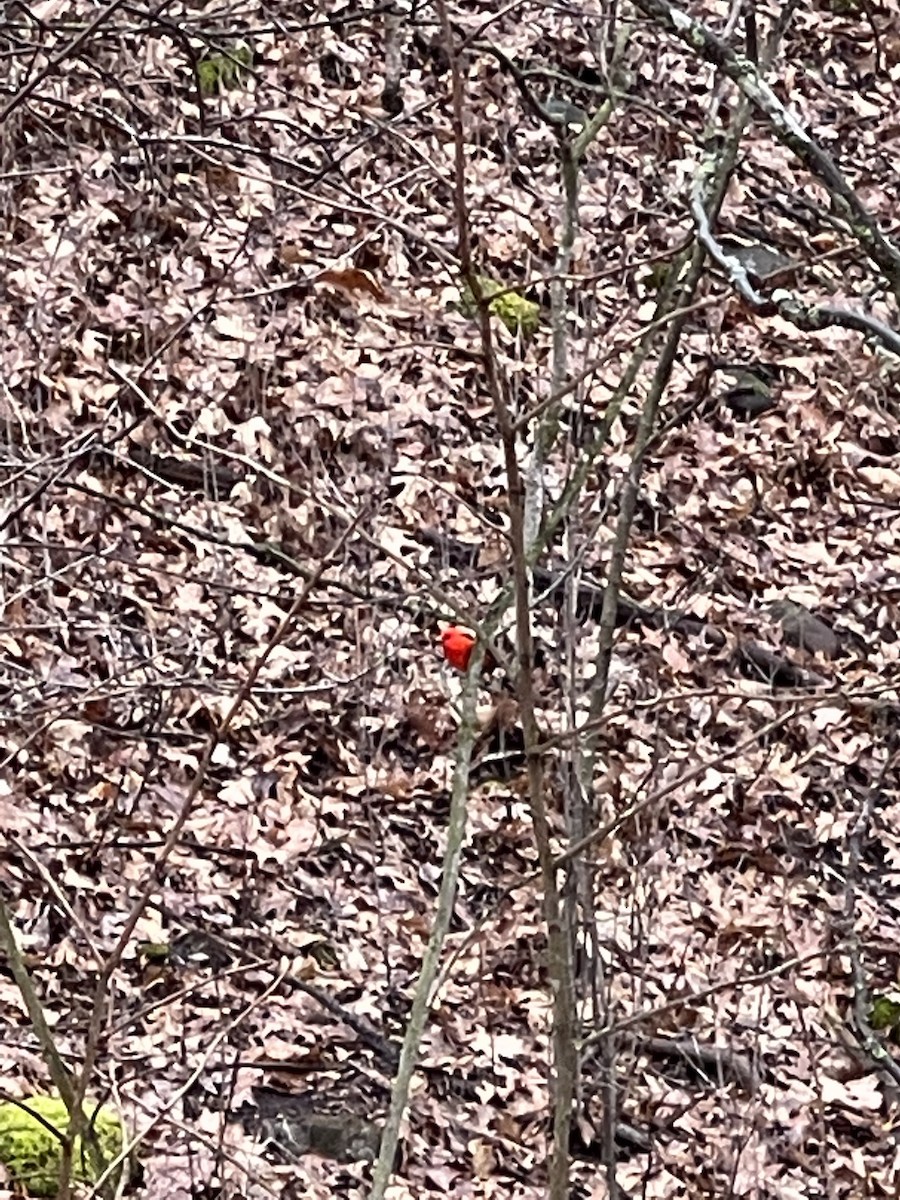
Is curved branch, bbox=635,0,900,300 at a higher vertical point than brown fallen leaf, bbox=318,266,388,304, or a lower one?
lower

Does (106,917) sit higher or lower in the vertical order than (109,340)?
lower

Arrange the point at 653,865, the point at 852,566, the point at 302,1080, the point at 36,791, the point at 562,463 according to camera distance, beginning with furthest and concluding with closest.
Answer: the point at 852,566 < the point at 562,463 < the point at 653,865 < the point at 36,791 < the point at 302,1080

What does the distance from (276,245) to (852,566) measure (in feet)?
11.0

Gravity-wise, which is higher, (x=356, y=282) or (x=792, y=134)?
(x=356, y=282)

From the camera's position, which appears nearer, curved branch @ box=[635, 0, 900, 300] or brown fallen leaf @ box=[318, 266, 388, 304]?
curved branch @ box=[635, 0, 900, 300]

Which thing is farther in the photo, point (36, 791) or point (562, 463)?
point (562, 463)

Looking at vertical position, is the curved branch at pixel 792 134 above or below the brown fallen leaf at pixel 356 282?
below

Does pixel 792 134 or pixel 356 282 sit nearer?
pixel 792 134

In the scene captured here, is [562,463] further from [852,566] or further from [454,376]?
[852,566]

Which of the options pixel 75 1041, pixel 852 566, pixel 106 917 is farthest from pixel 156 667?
pixel 852 566

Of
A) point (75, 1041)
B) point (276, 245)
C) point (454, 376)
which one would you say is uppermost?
point (276, 245)

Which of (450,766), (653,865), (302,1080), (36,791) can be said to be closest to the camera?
(302,1080)

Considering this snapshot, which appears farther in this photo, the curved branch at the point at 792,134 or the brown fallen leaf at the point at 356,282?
the brown fallen leaf at the point at 356,282

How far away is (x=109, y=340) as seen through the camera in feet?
24.7
